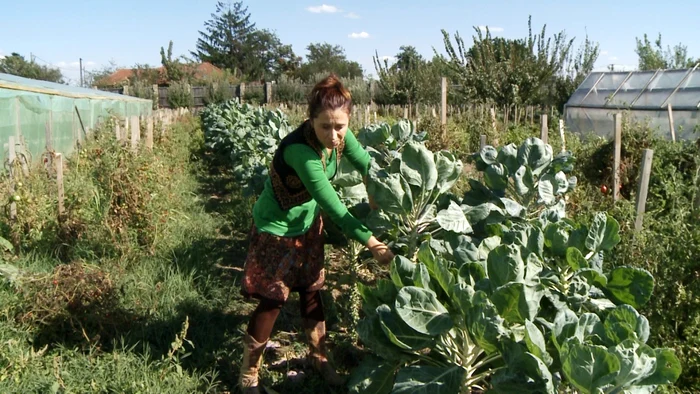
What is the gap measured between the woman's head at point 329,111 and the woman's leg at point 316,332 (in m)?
0.92

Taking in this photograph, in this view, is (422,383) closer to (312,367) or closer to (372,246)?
(372,246)

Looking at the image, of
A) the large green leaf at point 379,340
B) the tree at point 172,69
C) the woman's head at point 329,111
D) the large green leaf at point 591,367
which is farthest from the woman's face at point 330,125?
the tree at point 172,69

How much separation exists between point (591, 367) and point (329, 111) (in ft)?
4.49

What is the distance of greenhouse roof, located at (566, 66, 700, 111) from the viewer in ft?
36.3

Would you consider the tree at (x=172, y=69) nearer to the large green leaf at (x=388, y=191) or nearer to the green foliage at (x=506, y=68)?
the green foliage at (x=506, y=68)

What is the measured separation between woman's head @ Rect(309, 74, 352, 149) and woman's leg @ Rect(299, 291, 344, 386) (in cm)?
92

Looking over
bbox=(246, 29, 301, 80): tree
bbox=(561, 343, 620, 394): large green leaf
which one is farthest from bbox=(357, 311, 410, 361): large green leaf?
bbox=(246, 29, 301, 80): tree

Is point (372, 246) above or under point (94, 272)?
above

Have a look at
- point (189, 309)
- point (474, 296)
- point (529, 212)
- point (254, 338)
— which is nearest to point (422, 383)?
point (474, 296)

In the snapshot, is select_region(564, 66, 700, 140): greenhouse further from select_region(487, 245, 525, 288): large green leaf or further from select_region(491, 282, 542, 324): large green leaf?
select_region(491, 282, 542, 324): large green leaf

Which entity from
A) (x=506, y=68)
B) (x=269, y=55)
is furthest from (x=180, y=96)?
(x=269, y=55)

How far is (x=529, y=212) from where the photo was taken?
2.89 meters

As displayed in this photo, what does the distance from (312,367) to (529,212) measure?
1.42 m

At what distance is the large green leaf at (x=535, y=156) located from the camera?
9.35 ft
